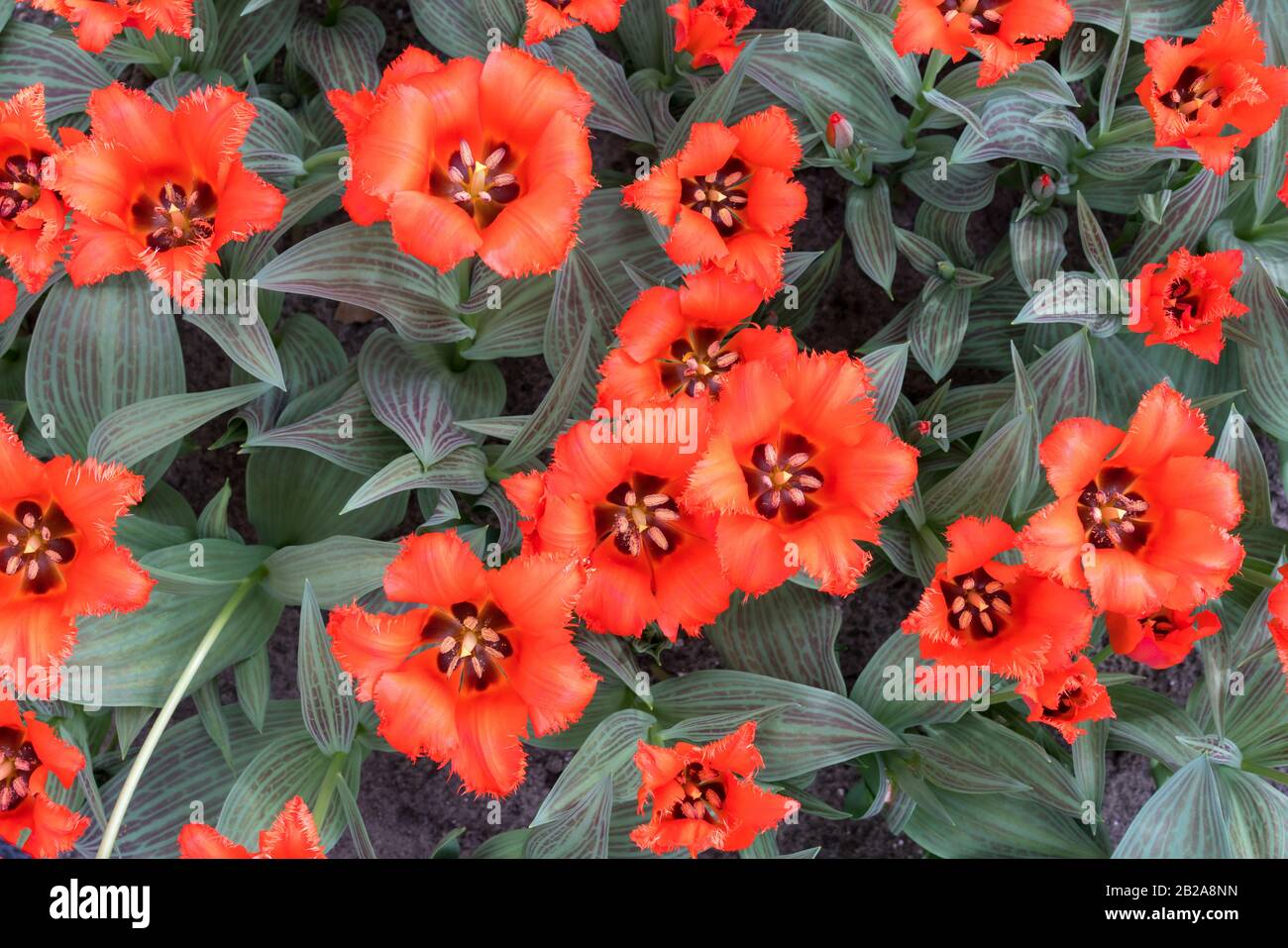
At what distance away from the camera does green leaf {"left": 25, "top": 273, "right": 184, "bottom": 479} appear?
194 cm

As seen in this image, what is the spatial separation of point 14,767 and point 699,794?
126cm

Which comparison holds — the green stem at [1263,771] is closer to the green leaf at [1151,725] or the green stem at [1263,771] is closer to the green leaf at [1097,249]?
the green leaf at [1151,725]

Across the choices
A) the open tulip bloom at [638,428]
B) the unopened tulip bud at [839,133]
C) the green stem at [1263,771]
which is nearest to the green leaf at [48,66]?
the open tulip bloom at [638,428]

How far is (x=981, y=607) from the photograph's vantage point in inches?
64.9

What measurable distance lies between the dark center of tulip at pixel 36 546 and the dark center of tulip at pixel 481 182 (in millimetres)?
859

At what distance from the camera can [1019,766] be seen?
1.99 m

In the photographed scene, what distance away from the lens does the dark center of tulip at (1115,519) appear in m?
1.59

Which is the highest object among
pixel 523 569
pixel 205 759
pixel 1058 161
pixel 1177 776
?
pixel 1058 161

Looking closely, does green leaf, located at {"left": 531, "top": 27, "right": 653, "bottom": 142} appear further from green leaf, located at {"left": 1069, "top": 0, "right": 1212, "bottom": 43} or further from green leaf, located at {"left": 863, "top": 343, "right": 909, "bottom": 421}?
green leaf, located at {"left": 1069, "top": 0, "right": 1212, "bottom": 43}

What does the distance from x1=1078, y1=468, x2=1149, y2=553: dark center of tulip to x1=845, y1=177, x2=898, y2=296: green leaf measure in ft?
2.49
